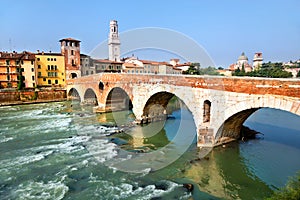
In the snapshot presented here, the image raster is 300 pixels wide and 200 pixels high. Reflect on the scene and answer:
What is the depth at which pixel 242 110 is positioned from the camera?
9.80m

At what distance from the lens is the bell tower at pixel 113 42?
59500mm

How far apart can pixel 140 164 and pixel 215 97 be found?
5.11m

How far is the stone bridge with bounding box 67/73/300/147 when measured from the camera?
8555 millimetres

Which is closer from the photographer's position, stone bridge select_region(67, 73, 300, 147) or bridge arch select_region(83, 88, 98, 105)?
stone bridge select_region(67, 73, 300, 147)

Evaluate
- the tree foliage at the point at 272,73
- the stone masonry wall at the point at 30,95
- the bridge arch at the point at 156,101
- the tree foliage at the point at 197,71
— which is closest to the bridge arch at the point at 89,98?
the stone masonry wall at the point at 30,95

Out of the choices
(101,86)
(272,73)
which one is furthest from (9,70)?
(272,73)

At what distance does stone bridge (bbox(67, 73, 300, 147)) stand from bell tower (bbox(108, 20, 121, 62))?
42594 mm

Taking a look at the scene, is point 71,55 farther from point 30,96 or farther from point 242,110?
point 242,110

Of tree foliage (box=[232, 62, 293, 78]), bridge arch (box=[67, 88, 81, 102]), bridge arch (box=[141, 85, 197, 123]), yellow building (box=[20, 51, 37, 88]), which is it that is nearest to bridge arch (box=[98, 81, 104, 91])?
bridge arch (box=[141, 85, 197, 123])

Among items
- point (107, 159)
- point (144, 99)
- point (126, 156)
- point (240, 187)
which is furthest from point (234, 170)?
point (144, 99)

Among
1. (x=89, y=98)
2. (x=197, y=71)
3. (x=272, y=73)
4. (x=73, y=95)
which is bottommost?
(x=89, y=98)

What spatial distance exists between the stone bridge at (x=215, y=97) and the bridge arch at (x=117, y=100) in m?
4.51

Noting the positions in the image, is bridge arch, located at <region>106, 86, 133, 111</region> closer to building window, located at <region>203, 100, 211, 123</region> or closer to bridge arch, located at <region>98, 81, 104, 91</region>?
bridge arch, located at <region>98, 81, 104, 91</region>

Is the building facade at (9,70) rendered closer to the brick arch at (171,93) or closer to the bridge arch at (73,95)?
the bridge arch at (73,95)
